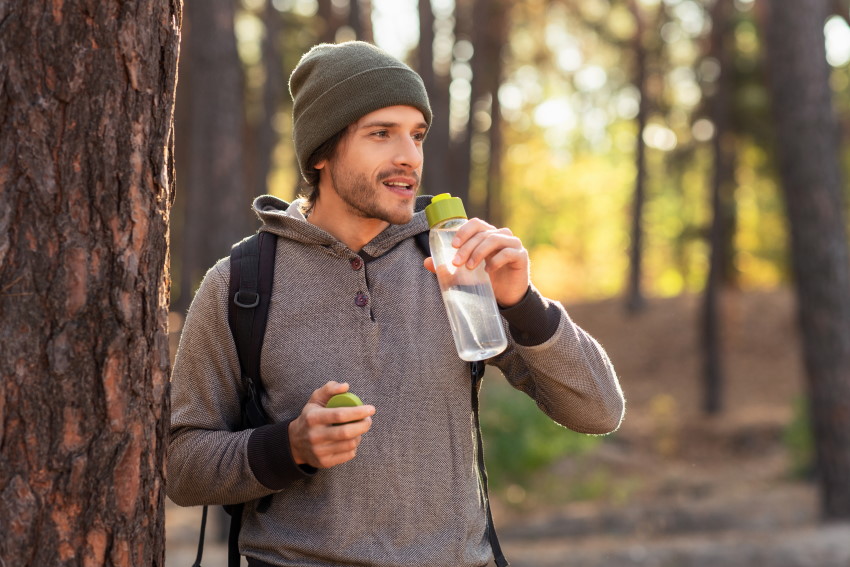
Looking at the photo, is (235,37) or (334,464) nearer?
(334,464)

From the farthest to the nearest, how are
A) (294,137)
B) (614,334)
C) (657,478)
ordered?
1. (614,334)
2. (657,478)
3. (294,137)

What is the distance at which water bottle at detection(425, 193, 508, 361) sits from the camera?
303 centimetres

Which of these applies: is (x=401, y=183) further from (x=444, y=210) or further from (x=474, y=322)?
(x=474, y=322)

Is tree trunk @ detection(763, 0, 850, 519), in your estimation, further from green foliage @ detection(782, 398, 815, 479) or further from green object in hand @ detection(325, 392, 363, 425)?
green object in hand @ detection(325, 392, 363, 425)

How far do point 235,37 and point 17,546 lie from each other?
9.37 m

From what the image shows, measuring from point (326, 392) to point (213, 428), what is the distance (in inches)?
19.3

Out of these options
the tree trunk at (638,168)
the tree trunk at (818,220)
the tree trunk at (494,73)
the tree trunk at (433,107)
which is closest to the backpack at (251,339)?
the tree trunk at (818,220)

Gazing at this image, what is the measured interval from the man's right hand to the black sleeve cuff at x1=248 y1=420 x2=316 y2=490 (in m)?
0.05

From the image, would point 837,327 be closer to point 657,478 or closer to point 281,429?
point 657,478

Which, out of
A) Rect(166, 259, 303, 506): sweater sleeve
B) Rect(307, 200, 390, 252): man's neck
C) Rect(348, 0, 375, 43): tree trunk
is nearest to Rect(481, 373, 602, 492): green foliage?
Rect(348, 0, 375, 43): tree trunk

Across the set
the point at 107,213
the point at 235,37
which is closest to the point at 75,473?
the point at 107,213

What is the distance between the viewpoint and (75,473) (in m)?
2.48

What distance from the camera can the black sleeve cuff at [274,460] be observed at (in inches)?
115

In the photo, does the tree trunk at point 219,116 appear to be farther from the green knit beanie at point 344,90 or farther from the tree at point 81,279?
the tree at point 81,279
